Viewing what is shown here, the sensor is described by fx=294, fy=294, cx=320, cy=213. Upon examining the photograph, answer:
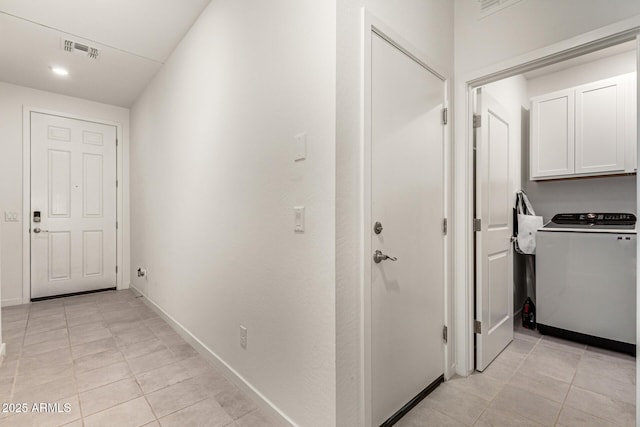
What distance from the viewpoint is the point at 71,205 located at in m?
3.99

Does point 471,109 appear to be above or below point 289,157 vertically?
above

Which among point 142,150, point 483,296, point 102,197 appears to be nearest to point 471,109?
point 483,296

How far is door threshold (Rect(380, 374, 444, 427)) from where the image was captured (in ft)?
5.14

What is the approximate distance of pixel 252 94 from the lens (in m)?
1.78

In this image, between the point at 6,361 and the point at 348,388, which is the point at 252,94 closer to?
the point at 348,388

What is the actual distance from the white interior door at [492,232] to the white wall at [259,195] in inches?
53.0

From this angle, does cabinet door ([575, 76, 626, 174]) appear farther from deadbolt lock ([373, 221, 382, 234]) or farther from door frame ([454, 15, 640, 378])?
deadbolt lock ([373, 221, 382, 234])

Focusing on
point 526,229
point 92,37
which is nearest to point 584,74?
point 526,229

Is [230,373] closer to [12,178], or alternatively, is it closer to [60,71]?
[60,71]

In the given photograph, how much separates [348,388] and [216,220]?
1421mm

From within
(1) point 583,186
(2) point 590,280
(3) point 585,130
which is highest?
(3) point 585,130

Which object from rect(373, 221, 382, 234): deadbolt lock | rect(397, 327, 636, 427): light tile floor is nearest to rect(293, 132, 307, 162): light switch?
rect(373, 221, 382, 234): deadbolt lock

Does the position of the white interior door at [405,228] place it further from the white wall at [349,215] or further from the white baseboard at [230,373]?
the white baseboard at [230,373]

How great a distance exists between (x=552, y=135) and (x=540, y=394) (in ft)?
8.15
